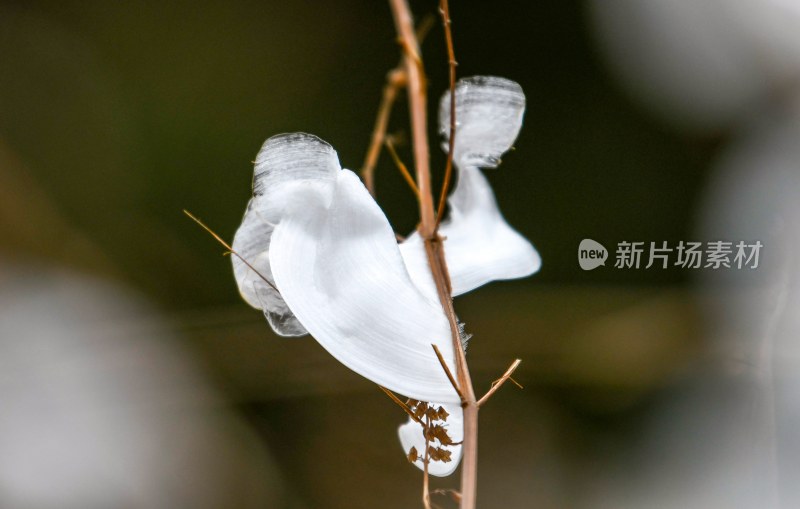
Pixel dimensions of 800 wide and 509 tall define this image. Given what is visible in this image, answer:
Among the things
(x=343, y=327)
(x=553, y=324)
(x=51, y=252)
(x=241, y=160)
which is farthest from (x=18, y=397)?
(x=343, y=327)

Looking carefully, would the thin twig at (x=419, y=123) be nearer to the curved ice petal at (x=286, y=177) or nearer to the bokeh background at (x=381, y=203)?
the curved ice petal at (x=286, y=177)

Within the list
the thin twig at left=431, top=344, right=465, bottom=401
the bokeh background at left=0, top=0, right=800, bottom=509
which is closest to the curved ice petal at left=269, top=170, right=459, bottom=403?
the thin twig at left=431, top=344, right=465, bottom=401

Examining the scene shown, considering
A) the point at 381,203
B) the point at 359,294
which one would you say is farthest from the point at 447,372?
the point at 381,203

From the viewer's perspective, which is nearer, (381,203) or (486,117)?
(486,117)

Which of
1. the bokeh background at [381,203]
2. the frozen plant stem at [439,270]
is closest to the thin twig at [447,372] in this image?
the frozen plant stem at [439,270]

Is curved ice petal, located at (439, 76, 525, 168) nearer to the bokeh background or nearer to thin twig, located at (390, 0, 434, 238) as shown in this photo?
thin twig, located at (390, 0, 434, 238)

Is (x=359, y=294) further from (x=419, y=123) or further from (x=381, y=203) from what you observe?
(x=381, y=203)

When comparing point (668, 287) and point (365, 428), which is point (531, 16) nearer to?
point (668, 287)
